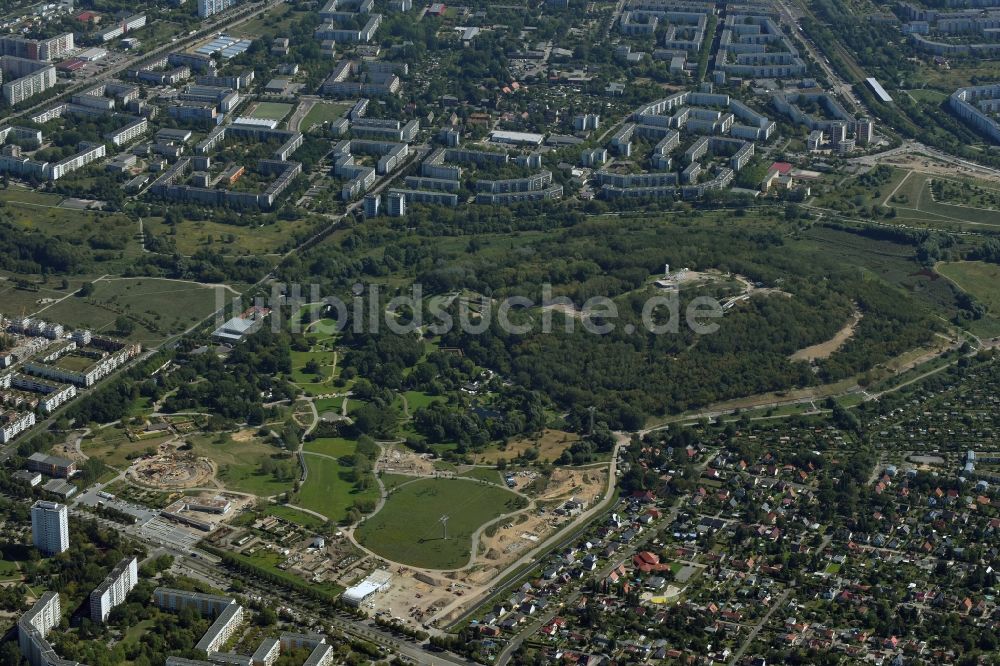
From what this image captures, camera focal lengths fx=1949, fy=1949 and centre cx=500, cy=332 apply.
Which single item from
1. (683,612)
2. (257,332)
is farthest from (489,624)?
(257,332)

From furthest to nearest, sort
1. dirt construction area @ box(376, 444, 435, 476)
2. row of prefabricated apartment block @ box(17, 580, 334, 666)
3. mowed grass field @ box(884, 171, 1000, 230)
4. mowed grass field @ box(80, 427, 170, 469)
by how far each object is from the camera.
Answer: mowed grass field @ box(884, 171, 1000, 230), dirt construction area @ box(376, 444, 435, 476), mowed grass field @ box(80, 427, 170, 469), row of prefabricated apartment block @ box(17, 580, 334, 666)

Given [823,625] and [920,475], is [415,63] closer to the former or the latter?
[920,475]

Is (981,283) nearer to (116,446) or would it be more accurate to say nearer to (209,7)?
(116,446)

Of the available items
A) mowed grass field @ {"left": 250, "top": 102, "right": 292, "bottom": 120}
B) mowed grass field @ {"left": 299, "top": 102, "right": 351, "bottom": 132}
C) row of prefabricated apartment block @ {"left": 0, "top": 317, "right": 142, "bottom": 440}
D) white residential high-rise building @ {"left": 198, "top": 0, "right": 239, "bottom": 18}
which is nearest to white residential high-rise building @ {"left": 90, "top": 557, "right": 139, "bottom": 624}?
row of prefabricated apartment block @ {"left": 0, "top": 317, "right": 142, "bottom": 440}

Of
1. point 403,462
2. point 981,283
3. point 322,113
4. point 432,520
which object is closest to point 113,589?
point 432,520

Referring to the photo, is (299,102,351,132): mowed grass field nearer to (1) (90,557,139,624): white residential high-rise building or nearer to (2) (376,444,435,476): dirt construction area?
(2) (376,444,435,476): dirt construction area

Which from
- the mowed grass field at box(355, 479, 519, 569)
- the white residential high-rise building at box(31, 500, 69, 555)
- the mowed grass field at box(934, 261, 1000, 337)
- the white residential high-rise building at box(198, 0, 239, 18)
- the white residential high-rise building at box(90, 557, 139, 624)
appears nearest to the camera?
the white residential high-rise building at box(90, 557, 139, 624)

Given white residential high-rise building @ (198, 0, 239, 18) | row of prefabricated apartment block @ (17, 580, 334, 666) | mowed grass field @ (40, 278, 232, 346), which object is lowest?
mowed grass field @ (40, 278, 232, 346)
